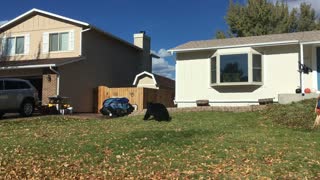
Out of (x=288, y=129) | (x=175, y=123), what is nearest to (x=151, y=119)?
(x=175, y=123)

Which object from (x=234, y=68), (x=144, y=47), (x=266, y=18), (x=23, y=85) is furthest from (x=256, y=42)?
(x=266, y=18)

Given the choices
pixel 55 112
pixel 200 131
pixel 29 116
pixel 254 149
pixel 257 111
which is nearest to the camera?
pixel 254 149

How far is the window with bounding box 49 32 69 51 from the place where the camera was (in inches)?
1149

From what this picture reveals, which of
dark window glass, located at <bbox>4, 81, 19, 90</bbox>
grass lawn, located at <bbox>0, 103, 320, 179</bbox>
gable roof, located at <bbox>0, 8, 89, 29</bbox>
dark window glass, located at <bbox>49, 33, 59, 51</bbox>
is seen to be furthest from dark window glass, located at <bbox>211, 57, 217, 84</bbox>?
dark window glass, located at <bbox>49, 33, 59, 51</bbox>

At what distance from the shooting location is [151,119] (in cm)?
1816

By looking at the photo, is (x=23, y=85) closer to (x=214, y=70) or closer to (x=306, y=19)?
(x=214, y=70)

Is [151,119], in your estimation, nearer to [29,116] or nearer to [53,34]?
[29,116]

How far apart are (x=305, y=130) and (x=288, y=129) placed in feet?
1.74

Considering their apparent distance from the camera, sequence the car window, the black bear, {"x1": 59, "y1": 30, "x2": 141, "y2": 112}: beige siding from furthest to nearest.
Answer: {"x1": 59, "y1": 30, "x2": 141, "y2": 112}: beige siding < the car window < the black bear

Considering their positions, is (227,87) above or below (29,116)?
above

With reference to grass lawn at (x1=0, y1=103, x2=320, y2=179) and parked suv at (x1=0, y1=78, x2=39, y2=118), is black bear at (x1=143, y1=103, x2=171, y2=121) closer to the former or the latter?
grass lawn at (x1=0, y1=103, x2=320, y2=179)

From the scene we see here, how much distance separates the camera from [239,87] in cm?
2336

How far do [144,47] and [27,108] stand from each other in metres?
15.3

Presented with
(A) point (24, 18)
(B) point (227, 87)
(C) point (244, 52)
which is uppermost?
(A) point (24, 18)
